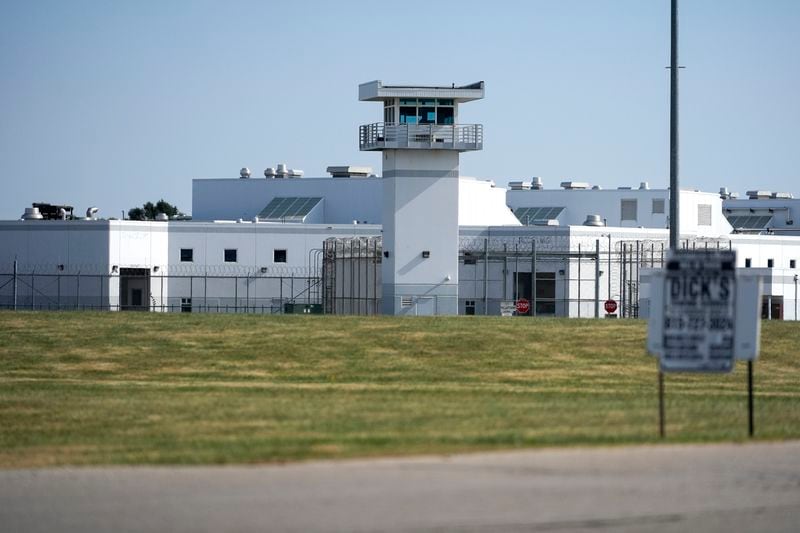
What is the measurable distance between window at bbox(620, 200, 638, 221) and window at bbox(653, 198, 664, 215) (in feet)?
4.46

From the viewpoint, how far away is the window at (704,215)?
9962cm

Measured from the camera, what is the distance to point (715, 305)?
16.3 meters

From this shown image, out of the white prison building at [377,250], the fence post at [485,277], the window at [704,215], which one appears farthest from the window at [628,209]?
the fence post at [485,277]

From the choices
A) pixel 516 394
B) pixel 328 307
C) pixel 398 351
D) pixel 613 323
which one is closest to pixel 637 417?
pixel 516 394

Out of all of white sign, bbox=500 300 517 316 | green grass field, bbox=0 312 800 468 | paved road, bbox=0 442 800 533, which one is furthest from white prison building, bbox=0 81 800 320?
paved road, bbox=0 442 800 533

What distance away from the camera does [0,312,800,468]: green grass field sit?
54.5ft

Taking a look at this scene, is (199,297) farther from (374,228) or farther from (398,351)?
(398,351)

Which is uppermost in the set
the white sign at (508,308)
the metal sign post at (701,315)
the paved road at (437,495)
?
the metal sign post at (701,315)

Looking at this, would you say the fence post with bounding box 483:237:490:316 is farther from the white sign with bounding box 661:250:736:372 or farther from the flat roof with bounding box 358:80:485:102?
the white sign with bounding box 661:250:736:372

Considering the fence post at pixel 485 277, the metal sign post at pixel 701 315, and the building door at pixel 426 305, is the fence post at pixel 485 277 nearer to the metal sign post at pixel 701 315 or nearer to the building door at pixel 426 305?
the building door at pixel 426 305

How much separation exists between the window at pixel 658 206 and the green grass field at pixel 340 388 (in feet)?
197

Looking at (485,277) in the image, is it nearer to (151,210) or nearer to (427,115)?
(427,115)

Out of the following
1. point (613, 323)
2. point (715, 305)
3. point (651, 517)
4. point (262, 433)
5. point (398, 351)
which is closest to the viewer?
point (651, 517)

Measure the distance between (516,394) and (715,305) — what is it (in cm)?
800
